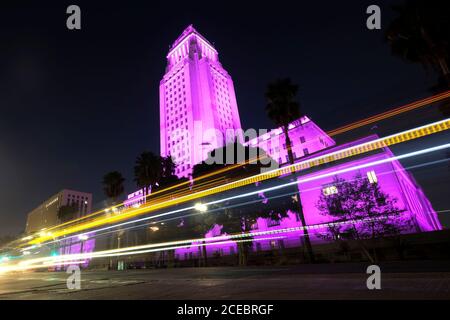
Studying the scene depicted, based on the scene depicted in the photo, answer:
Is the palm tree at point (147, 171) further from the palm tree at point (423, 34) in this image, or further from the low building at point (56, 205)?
the low building at point (56, 205)

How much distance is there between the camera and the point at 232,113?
12056 centimetres

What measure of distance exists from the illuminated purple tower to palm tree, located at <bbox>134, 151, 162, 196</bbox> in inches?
1731

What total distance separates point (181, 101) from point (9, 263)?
7732 cm

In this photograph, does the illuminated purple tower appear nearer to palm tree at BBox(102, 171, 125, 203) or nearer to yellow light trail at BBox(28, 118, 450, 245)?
palm tree at BBox(102, 171, 125, 203)

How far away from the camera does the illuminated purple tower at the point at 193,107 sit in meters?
99.1

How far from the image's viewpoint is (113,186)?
57062 millimetres

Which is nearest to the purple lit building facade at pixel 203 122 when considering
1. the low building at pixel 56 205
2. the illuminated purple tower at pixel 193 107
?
the illuminated purple tower at pixel 193 107

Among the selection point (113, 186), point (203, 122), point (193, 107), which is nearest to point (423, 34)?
point (113, 186)

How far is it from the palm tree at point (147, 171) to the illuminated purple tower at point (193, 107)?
44.0 metres

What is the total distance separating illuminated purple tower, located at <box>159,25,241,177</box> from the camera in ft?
325

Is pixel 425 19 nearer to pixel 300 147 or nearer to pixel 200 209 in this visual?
pixel 200 209

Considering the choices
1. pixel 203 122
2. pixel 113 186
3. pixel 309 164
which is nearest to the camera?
pixel 309 164

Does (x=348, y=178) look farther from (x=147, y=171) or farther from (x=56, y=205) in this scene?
(x=56, y=205)

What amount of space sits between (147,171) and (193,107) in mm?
59160
